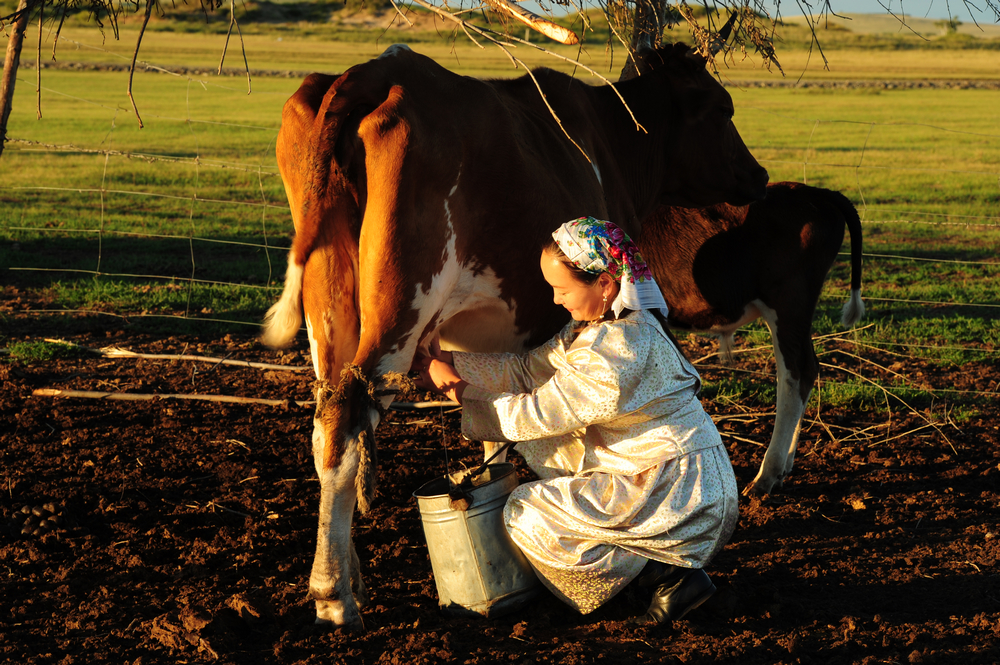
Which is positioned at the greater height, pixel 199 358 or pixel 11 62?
pixel 11 62

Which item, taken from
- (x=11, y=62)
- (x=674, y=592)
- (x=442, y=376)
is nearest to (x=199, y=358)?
(x=11, y=62)

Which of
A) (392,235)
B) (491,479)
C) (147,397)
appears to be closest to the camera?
(392,235)

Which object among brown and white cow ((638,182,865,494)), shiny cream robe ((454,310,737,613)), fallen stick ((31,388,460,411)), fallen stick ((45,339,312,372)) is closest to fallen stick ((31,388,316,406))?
fallen stick ((31,388,460,411))

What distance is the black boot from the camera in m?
3.14

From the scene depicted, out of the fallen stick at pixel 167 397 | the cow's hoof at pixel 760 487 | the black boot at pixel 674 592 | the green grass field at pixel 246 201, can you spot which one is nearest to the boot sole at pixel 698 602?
the black boot at pixel 674 592

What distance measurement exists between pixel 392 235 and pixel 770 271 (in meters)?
2.63

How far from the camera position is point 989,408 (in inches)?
227

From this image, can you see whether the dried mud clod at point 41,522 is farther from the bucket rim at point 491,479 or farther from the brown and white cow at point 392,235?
the bucket rim at point 491,479

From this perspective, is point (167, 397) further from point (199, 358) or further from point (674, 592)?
point (674, 592)

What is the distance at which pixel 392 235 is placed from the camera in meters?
2.94

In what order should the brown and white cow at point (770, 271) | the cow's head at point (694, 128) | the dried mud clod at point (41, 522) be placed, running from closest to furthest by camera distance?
the dried mud clod at point (41, 522), the brown and white cow at point (770, 271), the cow's head at point (694, 128)

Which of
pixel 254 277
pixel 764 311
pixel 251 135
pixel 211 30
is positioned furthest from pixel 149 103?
pixel 211 30

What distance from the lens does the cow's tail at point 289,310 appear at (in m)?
3.18

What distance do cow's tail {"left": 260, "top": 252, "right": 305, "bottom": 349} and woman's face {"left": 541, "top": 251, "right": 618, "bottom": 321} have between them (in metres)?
0.88
